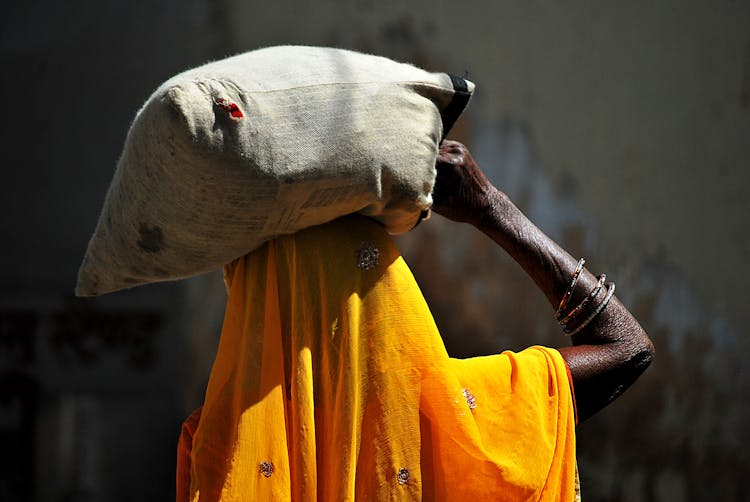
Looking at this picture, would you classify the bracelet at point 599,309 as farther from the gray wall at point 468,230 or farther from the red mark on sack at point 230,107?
the gray wall at point 468,230

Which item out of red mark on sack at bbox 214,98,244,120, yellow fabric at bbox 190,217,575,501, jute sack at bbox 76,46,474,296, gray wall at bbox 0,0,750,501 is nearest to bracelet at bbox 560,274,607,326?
yellow fabric at bbox 190,217,575,501

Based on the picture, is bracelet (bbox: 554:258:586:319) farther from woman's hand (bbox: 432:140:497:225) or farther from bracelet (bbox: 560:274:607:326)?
woman's hand (bbox: 432:140:497:225)

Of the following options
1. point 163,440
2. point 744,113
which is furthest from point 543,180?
point 163,440

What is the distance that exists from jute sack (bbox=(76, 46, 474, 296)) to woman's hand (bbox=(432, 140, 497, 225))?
0.07 metres

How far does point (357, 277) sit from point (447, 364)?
20cm

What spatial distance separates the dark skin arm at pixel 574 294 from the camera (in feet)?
5.10

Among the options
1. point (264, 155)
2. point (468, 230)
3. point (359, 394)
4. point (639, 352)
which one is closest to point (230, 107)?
point (264, 155)

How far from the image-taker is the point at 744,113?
4.89m

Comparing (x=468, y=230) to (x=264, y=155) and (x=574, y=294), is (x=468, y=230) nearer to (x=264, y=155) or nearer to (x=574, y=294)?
(x=574, y=294)

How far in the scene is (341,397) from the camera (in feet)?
4.58

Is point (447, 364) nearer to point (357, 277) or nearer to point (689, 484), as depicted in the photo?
point (357, 277)

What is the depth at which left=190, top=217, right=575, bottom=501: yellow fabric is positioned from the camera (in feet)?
4.51

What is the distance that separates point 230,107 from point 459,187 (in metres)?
0.46

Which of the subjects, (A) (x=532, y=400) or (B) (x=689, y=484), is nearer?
(A) (x=532, y=400)
